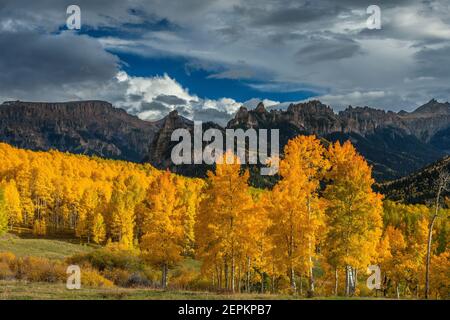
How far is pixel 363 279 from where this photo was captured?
A: 9250 cm

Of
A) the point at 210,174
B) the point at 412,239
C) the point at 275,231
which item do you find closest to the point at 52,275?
the point at 210,174

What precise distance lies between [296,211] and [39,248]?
183ft

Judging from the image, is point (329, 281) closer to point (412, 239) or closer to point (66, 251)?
point (412, 239)

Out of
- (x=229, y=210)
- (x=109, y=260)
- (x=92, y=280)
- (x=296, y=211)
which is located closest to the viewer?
(x=296, y=211)

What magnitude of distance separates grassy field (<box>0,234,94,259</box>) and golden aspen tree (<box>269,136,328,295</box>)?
141ft

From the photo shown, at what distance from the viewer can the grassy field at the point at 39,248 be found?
69644mm

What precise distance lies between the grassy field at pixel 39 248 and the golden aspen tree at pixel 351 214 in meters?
45.7

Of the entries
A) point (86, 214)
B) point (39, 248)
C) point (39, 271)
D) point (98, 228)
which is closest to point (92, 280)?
point (39, 271)

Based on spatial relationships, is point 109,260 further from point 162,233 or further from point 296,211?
point 296,211

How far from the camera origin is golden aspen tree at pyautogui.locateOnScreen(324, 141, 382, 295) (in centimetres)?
3819

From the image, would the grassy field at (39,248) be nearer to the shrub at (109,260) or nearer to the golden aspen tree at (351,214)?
the shrub at (109,260)

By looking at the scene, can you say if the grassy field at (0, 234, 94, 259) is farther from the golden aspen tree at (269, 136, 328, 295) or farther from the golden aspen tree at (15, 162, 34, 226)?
the golden aspen tree at (269, 136, 328, 295)

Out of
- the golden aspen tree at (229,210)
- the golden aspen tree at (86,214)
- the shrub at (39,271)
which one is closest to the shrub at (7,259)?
the shrub at (39,271)

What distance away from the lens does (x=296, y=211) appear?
122 feet
